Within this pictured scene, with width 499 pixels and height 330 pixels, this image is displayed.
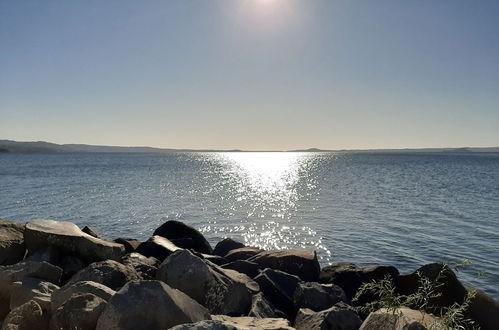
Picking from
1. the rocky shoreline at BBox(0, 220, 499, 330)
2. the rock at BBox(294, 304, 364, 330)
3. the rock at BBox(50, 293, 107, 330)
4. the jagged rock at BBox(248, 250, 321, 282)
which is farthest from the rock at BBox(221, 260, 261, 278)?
the rock at BBox(50, 293, 107, 330)

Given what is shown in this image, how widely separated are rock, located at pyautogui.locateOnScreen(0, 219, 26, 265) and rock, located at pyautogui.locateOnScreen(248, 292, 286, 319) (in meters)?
6.09

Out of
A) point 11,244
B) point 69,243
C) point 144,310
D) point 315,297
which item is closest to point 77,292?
point 144,310

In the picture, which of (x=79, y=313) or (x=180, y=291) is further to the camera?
(x=180, y=291)

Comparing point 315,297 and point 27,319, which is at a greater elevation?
point 27,319

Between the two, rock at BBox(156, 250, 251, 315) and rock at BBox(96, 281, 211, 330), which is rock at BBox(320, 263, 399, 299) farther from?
rock at BBox(96, 281, 211, 330)

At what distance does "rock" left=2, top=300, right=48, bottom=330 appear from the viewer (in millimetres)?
6750

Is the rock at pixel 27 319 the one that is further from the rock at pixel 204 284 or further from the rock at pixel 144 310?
the rock at pixel 204 284

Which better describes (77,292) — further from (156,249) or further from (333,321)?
(156,249)

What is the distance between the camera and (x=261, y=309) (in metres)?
8.83

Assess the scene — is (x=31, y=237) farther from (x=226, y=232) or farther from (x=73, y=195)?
(x=73, y=195)

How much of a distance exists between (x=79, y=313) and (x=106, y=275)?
2.19 m

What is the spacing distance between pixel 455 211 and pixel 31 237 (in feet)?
97.0

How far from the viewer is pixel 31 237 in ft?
33.5

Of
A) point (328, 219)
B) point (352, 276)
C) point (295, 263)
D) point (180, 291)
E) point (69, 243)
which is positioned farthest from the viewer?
point (328, 219)
